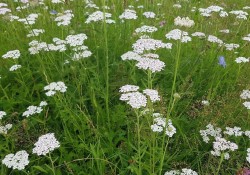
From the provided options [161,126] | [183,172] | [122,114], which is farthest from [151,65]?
[183,172]

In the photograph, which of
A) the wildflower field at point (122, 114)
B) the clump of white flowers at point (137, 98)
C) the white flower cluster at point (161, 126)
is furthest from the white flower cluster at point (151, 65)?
the white flower cluster at point (161, 126)

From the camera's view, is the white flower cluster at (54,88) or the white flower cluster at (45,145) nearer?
the white flower cluster at (45,145)

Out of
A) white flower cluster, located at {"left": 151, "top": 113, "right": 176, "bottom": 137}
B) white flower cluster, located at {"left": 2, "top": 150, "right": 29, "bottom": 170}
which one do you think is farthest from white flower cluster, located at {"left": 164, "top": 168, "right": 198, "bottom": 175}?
white flower cluster, located at {"left": 2, "top": 150, "right": 29, "bottom": 170}

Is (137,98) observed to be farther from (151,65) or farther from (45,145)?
(45,145)

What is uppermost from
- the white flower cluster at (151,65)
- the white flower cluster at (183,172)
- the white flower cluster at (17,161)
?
the white flower cluster at (151,65)

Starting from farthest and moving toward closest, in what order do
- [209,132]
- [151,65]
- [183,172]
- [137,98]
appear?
[209,132], [183,172], [151,65], [137,98]

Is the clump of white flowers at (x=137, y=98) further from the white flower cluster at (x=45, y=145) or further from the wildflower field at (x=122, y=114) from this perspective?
the white flower cluster at (x=45, y=145)

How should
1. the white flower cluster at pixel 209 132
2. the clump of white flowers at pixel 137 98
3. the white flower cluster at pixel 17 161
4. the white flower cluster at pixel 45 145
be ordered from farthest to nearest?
1. the white flower cluster at pixel 209 132
2. the white flower cluster at pixel 17 161
3. the white flower cluster at pixel 45 145
4. the clump of white flowers at pixel 137 98

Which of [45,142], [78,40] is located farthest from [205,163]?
[78,40]

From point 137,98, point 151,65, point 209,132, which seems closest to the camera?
point 137,98

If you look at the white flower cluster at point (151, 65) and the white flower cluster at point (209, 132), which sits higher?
the white flower cluster at point (151, 65)

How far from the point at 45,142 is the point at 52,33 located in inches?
82.3

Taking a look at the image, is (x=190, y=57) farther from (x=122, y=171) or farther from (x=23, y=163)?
(x=23, y=163)

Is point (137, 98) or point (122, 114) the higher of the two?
point (137, 98)
